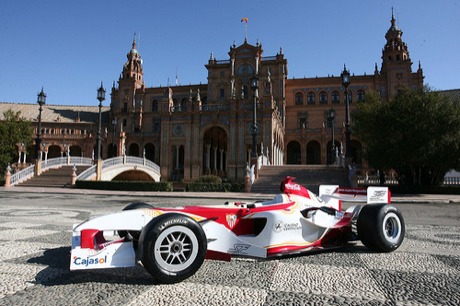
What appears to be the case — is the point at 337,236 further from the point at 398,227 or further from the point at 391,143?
the point at 391,143

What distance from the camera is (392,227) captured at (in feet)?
15.7

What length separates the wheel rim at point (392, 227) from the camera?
468 cm

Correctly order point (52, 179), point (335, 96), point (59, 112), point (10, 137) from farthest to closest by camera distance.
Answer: point (59, 112)
point (335, 96)
point (10, 137)
point (52, 179)

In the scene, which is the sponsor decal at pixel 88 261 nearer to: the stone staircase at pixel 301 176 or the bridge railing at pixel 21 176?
the stone staircase at pixel 301 176

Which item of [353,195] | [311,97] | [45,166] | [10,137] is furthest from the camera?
[311,97]

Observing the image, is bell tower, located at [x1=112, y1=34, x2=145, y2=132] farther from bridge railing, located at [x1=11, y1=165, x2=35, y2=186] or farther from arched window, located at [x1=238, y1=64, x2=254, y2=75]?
bridge railing, located at [x1=11, y1=165, x2=35, y2=186]

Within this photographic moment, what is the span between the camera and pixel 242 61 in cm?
5466

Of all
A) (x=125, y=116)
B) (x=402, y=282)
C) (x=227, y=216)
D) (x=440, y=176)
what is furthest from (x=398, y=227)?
(x=125, y=116)

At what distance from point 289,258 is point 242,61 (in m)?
53.3

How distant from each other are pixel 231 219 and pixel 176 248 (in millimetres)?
823

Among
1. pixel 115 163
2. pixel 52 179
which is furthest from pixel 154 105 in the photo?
pixel 52 179

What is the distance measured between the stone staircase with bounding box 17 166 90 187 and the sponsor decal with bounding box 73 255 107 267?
28.4m

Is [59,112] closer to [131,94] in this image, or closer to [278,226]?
[131,94]

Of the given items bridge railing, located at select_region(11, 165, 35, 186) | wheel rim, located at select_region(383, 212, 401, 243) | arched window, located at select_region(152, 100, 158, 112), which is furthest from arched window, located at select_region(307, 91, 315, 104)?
wheel rim, located at select_region(383, 212, 401, 243)
